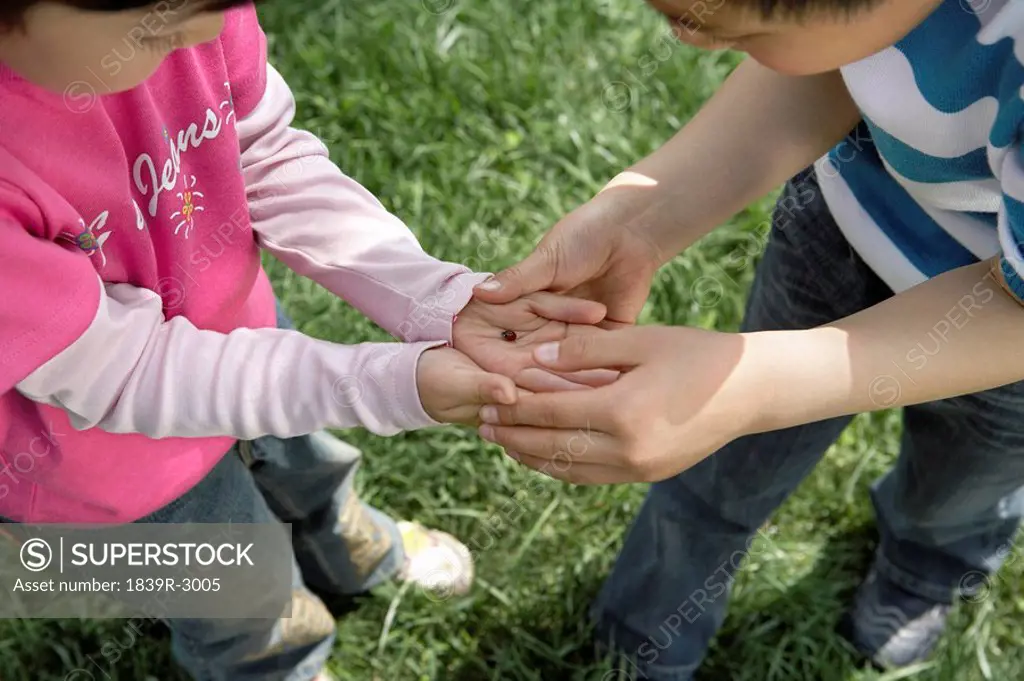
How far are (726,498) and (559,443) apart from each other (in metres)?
0.46

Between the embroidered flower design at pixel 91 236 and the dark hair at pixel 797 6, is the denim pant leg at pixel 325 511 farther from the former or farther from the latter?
the dark hair at pixel 797 6

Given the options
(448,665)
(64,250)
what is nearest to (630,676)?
(448,665)

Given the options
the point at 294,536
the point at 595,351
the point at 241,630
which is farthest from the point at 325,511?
the point at 595,351

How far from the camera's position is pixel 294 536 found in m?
1.57

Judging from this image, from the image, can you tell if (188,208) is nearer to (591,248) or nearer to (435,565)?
(591,248)

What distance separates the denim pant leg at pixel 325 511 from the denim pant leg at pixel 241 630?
0.20ft

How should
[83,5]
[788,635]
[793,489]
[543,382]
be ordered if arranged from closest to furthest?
1. [83,5]
2. [543,382]
3. [793,489]
4. [788,635]

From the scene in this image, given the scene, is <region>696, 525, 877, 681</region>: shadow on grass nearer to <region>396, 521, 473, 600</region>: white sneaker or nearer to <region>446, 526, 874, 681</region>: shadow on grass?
<region>446, 526, 874, 681</region>: shadow on grass

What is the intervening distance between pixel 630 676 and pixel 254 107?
1.06m

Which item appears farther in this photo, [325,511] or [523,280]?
[325,511]

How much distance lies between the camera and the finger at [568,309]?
121 cm

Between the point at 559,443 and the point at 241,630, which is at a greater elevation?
the point at 559,443

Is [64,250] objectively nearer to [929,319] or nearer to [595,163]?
[929,319]

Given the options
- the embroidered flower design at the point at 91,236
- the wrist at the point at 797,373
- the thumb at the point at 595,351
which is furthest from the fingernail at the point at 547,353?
the embroidered flower design at the point at 91,236
